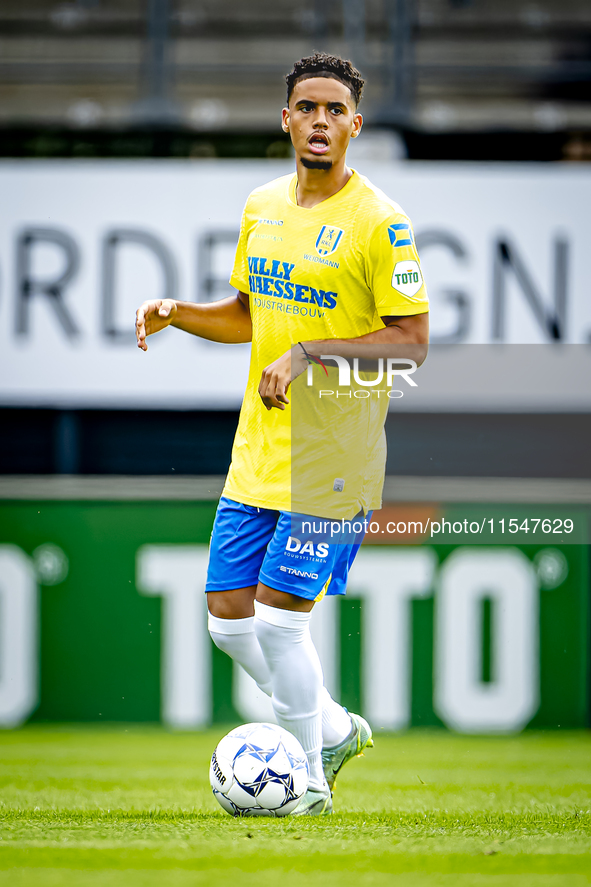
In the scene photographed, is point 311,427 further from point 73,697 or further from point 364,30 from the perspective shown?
point 364,30

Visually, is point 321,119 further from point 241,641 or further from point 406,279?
point 241,641

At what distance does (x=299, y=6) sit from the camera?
801cm

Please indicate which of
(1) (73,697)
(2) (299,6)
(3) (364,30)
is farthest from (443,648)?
(2) (299,6)

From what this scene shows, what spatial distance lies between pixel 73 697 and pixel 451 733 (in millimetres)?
1811

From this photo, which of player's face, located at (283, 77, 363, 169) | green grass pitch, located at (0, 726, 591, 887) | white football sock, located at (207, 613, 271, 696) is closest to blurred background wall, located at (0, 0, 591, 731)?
green grass pitch, located at (0, 726, 591, 887)

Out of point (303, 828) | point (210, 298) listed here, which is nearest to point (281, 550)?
point (303, 828)

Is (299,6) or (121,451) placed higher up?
(299,6)

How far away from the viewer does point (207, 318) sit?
304 cm

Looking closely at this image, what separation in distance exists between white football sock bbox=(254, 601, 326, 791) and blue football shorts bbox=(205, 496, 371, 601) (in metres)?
0.09

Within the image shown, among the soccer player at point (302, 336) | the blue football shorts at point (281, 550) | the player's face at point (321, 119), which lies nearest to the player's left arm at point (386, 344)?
the soccer player at point (302, 336)

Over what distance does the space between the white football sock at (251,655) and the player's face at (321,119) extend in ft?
→ 4.04

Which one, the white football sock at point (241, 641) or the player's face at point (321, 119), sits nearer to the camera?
the player's face at point (321, 119)

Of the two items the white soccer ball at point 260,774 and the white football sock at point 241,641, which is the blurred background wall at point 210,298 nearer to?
the white football sock at point 241,641

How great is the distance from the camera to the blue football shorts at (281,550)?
275 centimetres
